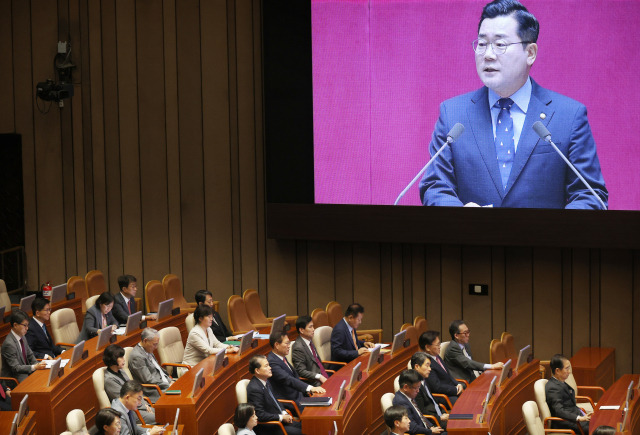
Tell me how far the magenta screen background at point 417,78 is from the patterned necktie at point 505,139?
393 mm

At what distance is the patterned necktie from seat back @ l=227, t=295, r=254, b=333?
3046 mm

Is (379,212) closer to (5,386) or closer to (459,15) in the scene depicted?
(459,15)

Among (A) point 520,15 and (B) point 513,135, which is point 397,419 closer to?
(B) point 513,135

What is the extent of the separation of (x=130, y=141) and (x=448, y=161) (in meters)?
4.03

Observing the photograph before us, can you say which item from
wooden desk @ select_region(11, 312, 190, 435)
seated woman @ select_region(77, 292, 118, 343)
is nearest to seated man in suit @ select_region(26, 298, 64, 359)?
seated woman @ select_region(77, 292, 118, 343)

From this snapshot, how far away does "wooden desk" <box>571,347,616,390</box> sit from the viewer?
9516 mm

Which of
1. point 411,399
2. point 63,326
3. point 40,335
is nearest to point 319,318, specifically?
point 63,326

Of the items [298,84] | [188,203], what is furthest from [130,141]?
[298,84]

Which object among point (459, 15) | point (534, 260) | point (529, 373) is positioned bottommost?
point (529, 373)

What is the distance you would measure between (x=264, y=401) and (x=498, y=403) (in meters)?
→ 1.92

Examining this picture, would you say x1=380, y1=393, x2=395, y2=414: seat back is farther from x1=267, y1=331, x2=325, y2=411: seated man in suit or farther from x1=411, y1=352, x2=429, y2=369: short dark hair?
x1=267, y1=331, x2=325, y2=411: seated man in suit

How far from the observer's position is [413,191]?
34.3 feet

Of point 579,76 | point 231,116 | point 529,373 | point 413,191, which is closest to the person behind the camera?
point 529,373

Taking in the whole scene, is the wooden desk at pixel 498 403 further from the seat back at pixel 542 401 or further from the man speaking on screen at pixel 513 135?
the man speaking on screen at pixel 513 135
